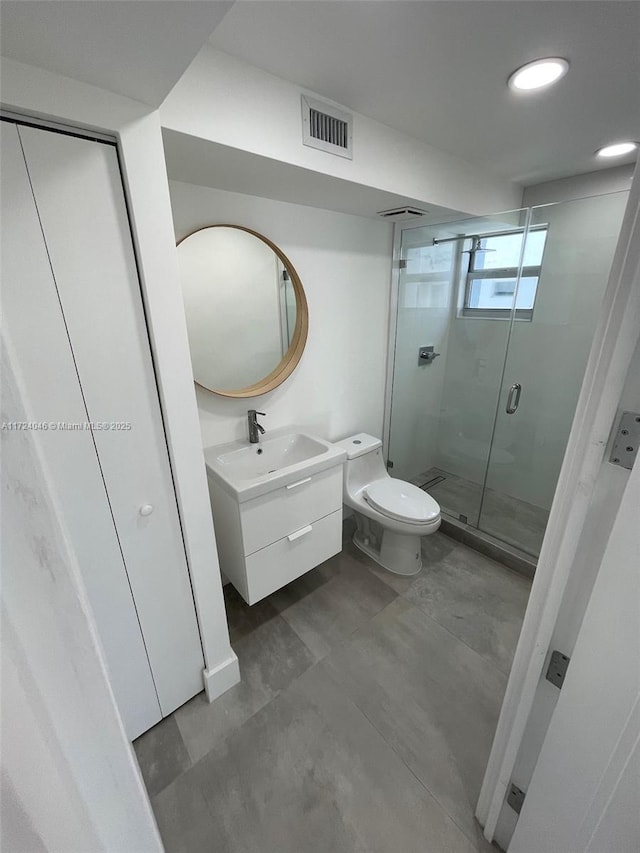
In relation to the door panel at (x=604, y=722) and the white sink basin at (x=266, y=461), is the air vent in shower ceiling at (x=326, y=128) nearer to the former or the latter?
the white sink basin at (x=266, y=461)

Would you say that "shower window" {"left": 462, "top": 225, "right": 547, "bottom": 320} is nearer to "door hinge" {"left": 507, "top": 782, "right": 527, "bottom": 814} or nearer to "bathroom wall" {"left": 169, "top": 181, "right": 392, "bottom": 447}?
"bathroom wall" {"left": 169, "top": 181, "right": 392, "bottom": 447}

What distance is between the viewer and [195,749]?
1290 millimetres

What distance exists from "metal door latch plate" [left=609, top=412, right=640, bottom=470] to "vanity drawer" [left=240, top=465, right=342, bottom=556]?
1135 millimetres

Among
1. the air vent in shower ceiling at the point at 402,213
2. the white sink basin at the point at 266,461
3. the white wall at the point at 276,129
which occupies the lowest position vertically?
the white sink basin at the point at 266,461

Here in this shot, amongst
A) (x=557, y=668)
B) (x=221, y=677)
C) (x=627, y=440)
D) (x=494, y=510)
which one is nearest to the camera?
(x=627, y=440)

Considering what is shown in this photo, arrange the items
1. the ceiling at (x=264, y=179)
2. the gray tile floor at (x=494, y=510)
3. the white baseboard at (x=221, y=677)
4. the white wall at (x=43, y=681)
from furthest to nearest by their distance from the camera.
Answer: the gray tile floor at (x=494, y=510)
the white baseboard at (x=221, y=677)
the ceiling at (x=264, y=179)
the white wall at (x=43, y=681)

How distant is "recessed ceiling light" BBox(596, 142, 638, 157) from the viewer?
1.65 meters

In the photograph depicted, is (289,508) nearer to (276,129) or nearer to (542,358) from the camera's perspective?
(276,129)

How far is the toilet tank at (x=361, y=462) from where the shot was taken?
85.2 inches

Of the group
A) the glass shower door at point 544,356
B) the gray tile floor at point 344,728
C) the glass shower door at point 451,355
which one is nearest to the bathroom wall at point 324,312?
the glass shower door at point 451,355

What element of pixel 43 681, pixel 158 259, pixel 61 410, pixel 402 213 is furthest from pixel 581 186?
pixel 43 681

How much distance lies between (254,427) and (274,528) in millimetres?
524

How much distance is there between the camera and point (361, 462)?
225cm

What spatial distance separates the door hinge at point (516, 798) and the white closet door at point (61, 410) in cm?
120
